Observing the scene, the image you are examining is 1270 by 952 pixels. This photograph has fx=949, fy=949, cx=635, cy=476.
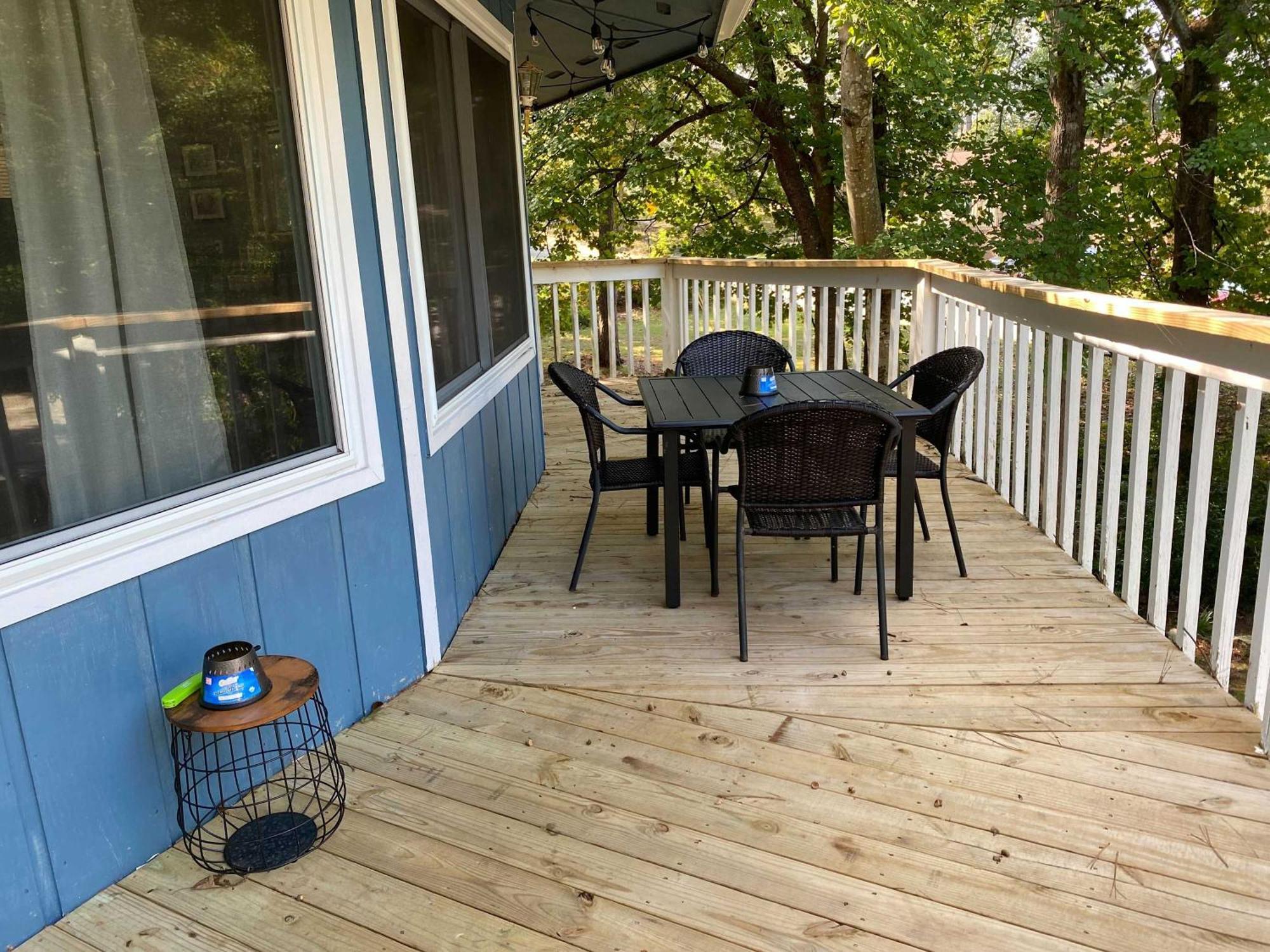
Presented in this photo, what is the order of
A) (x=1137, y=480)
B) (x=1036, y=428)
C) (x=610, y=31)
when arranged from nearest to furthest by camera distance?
(x=1137, y=480)
(x=1036, y=428)
(x=610, y=31)

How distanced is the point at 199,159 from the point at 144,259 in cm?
26

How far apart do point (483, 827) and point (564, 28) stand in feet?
14.5

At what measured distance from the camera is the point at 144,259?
180 cm

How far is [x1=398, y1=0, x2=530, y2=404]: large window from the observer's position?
3.00 metres

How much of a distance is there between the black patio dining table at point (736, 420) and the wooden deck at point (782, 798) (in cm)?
18

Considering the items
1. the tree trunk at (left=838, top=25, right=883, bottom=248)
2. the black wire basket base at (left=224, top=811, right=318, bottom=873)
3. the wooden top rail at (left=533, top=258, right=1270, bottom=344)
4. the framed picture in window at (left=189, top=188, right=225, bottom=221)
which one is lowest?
the black wire basket base at (left=224, top=811, right=318, bottom=873)

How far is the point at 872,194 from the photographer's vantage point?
8492 millimetres

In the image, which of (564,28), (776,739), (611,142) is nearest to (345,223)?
(776,739)

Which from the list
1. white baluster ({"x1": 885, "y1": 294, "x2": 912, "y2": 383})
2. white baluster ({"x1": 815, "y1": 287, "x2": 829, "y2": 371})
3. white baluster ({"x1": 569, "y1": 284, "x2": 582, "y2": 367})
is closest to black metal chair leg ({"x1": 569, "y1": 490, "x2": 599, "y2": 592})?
white baluster ({"x1": 885, "y1": 294, "x2": 912, "y2": 383})

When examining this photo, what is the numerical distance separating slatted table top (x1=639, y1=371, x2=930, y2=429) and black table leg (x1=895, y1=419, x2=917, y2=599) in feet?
0.32

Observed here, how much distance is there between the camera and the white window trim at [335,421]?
5.74 feet

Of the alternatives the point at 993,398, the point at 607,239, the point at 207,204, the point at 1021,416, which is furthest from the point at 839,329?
the point at 607,239

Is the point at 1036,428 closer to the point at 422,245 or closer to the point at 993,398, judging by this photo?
the point at 993,398

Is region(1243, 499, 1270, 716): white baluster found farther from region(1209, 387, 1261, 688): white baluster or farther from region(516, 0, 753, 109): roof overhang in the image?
region(516, 0, 753, 109): roof overhang
